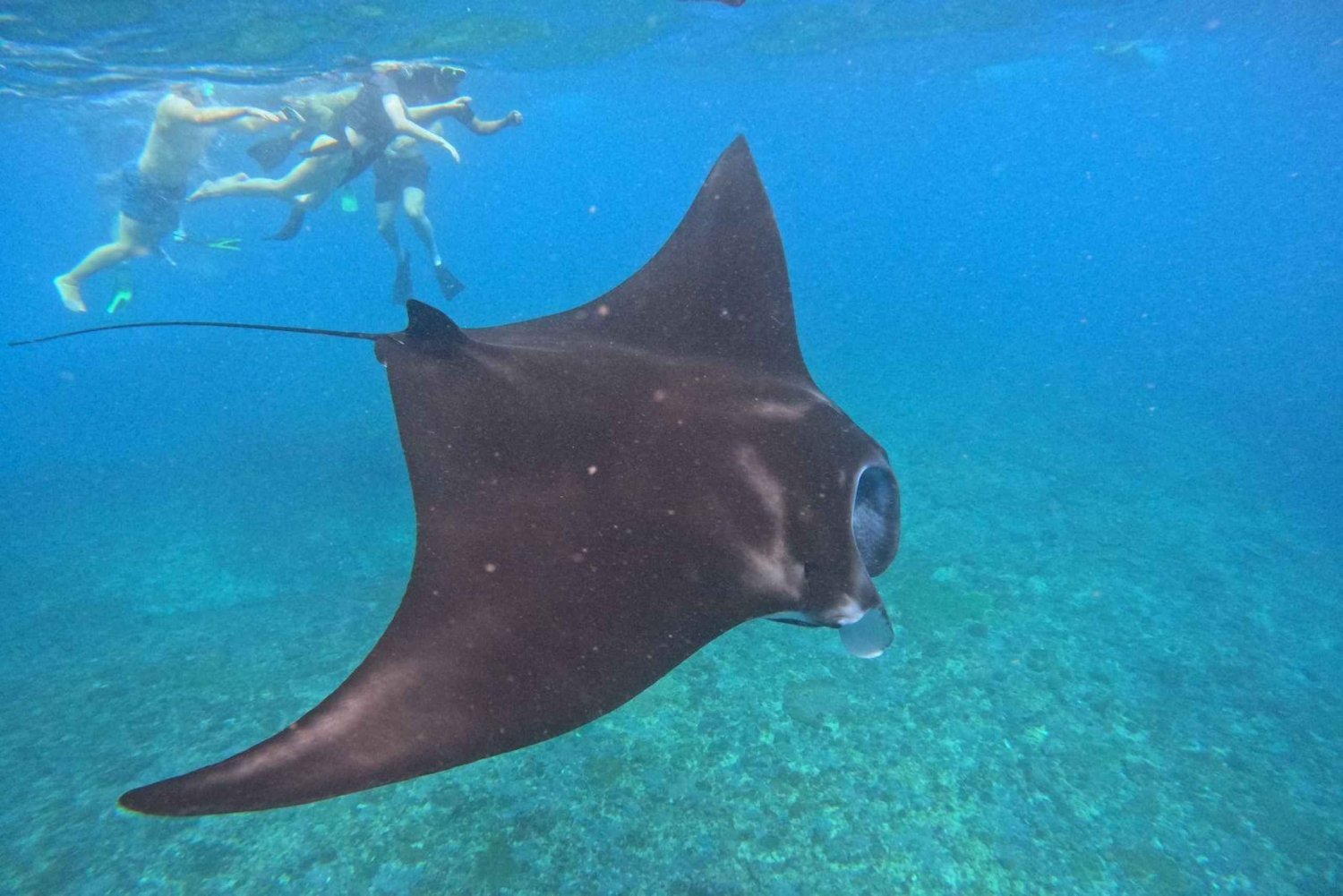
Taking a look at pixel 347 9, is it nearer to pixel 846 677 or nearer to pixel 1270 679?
pixel 846 677

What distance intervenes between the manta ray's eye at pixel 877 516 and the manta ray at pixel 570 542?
0.01 m

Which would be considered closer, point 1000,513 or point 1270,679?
point 1270,679

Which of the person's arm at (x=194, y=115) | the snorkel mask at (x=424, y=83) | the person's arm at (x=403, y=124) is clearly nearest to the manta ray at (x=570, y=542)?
the person's arm at (x=403, y=124)

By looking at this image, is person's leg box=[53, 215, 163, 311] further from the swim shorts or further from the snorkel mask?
the snorkel mask

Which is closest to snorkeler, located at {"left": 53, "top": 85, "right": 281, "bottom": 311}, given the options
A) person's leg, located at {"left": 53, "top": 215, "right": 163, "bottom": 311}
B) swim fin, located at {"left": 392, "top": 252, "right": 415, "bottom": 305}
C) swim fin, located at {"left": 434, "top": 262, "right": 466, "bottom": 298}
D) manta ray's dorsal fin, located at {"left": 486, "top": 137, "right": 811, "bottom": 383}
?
person's leg, located at {"left": 53, "top": 215, "right": 163, "bottom": 311}

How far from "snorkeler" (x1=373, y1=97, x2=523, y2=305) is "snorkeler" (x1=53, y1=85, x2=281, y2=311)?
102 inches

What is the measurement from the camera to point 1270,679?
7.65 meters

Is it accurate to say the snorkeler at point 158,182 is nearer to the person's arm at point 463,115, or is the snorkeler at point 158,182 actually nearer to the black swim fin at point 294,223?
the black swim fin at point 294,223

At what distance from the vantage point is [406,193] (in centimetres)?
1661

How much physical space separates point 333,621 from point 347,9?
17.6 m

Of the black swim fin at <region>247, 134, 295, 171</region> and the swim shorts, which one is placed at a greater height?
the black swim fin at <region>247, 134, 295, 171</region>

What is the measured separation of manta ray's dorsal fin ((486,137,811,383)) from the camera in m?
3.63

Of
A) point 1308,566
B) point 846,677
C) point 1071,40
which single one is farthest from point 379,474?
point 1071,40

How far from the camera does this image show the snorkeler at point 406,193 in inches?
558
